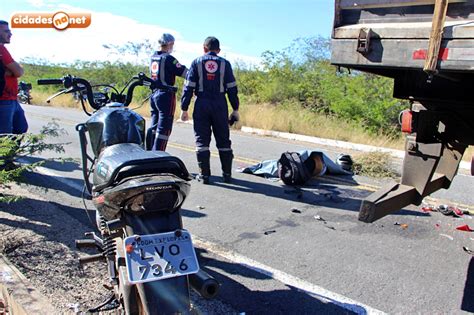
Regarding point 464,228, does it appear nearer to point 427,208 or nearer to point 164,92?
point 427,208

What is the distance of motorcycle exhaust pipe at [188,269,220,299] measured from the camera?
7.79 feet

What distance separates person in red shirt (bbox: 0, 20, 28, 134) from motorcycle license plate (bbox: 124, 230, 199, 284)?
411 centimetres

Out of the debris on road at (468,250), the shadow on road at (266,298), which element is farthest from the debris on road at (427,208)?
the shadow on road at (266,298)

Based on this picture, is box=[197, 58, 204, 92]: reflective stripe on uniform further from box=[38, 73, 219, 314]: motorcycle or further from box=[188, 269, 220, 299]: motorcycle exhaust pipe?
box=[188, 269, 220, 299]: motorcycle exhaust pipe

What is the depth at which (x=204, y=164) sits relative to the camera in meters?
6.90

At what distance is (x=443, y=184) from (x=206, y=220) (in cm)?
270

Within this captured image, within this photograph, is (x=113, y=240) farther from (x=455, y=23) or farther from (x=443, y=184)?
(x=443, y=184)

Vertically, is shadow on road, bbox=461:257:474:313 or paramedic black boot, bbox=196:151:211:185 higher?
paramedic black boot, bbox=196:151:211:185

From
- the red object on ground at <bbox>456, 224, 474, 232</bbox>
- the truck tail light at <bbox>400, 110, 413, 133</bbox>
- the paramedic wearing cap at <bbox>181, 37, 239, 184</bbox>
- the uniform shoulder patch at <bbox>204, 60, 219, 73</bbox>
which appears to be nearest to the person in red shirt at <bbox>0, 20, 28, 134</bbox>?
the paramedic wearing cap at <bbox>181, 37, 239, 184</bbox>

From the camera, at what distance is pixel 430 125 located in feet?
12.3

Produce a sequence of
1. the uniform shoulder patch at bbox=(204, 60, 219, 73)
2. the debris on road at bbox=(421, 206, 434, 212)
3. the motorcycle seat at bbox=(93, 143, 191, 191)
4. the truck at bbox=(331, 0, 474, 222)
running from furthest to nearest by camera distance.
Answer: the uniform shoulder patch at bbox=(204, 60, 219, 73)
the debris on road at bbox=(421, 206, 434, 212)
the truck at bbox=(331, 0, 474, 222)
the motorcycle seat at bbox=(93, 143, 191, 191)

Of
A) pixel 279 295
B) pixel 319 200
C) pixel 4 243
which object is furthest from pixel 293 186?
pixel 4 243

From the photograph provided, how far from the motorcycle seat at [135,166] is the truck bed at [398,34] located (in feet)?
5.01

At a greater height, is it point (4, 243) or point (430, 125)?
point (430, 125)
